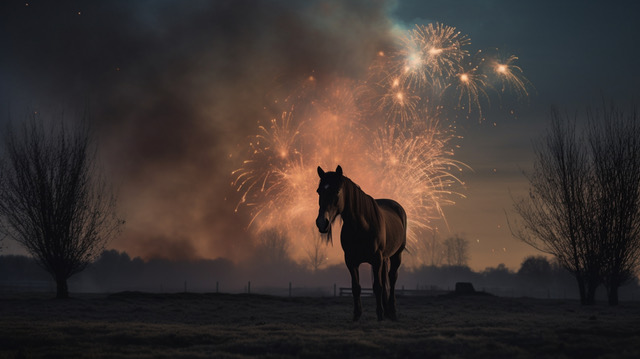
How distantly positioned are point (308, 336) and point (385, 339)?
1723mm

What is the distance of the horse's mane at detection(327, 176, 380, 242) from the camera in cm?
1369

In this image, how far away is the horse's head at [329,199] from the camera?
41.5ft

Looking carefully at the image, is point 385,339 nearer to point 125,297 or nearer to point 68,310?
point 68,310

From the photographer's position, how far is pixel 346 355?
928 centimetres

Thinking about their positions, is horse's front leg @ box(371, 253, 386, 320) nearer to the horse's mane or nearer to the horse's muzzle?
the horse's mane

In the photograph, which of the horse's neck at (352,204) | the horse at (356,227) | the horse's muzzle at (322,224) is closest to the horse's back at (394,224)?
the horse at (356,227)

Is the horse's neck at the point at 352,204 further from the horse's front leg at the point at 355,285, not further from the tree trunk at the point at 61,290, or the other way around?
the tree trunk at the point at 61,290

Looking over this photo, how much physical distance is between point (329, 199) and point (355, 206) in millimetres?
1280

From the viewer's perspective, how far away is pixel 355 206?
45.5 feet

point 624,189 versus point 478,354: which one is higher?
point 624,189

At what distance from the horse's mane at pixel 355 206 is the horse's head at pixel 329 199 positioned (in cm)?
31

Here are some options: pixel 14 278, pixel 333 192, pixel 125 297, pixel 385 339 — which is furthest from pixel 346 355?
pixel 14 278

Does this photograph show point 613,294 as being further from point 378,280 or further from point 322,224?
point 322,224

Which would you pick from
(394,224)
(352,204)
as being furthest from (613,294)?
(352,204)
